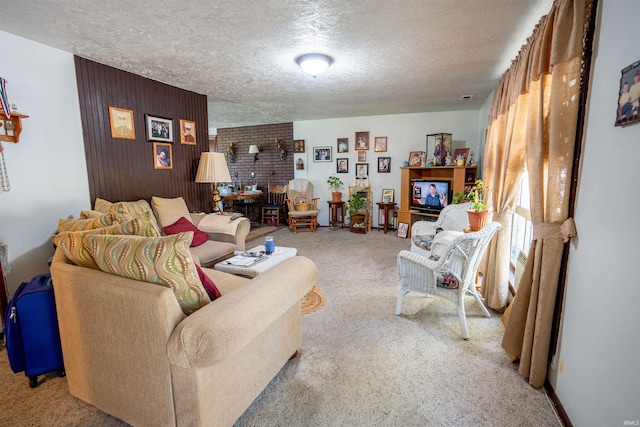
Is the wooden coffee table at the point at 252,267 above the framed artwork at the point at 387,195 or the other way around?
the other way around

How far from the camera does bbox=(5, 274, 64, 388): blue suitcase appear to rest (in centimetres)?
160

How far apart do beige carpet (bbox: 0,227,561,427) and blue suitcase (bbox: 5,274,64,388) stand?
14 centimetres

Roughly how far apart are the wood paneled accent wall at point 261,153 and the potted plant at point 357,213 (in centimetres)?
170

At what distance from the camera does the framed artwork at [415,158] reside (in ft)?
17.5

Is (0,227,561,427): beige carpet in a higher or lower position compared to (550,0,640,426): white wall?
lower

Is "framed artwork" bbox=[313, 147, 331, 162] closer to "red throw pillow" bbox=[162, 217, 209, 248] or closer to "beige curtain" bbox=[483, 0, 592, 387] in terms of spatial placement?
"red throw pillow" bbox=[162, 217, 209, 248]

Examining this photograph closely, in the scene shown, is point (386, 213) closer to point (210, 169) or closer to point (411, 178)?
point (411, 178)

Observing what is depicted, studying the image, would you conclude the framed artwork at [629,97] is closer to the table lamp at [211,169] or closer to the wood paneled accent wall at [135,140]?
the table lamp at [211,169]

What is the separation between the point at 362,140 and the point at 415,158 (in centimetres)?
115

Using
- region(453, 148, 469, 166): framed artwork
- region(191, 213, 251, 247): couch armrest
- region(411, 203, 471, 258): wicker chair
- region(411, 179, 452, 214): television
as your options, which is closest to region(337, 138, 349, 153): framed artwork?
region(411, 179, 452, 214): television

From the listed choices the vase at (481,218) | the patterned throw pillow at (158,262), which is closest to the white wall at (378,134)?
the vase at (481,218)

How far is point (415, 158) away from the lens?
539 centimetres

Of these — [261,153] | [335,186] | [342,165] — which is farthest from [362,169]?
[261,153]

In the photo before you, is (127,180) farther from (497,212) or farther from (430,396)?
(497,212)
